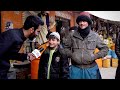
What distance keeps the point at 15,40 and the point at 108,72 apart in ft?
3.99

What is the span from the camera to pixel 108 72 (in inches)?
96.7

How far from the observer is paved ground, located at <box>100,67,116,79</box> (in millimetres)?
2443

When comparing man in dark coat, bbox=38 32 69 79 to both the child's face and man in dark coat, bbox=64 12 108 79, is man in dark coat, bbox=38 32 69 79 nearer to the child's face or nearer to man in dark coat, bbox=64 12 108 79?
the child's face

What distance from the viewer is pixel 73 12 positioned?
96.6 inches

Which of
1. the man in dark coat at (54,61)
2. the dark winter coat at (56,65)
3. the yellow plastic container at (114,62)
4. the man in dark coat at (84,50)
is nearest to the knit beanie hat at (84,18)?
the man in dark coat at (84,50)

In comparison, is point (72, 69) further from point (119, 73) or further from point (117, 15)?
point (117, 15)

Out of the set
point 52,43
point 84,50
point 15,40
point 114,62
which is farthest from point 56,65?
point 114,62

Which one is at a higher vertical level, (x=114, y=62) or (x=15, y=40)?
(x=15, y=40)

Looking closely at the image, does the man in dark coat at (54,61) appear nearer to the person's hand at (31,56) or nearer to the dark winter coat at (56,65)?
the dark winter coat at (56,65)

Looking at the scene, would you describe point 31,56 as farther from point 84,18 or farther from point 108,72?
point 108,72

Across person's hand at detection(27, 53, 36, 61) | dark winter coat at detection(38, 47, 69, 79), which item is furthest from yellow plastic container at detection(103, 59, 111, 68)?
person's hand at detection(27, 53, 36, 61)
